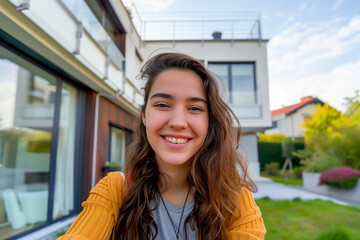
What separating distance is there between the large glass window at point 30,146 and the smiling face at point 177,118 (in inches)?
101

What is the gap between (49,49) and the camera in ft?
9.38

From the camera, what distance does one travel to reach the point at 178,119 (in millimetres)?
1049

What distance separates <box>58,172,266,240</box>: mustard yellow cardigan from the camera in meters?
0.95

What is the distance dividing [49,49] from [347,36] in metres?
9.83

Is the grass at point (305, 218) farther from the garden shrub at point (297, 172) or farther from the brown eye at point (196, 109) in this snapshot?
the garden shrub at point (297, 172)

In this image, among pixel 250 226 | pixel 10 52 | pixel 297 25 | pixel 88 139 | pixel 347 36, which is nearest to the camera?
pixel 250 226

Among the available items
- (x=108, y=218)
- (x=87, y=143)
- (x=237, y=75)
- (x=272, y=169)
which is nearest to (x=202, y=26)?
(x=237, y=75)

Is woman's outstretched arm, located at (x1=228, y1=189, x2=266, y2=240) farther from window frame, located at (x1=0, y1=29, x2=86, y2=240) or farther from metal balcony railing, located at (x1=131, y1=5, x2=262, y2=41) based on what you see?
metal balcony railing, located at (x1=131, y1=5, x2=262, y2=41)

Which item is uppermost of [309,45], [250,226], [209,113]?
[309,45]

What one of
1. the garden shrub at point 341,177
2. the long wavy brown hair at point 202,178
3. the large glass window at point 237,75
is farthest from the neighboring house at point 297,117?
the long wavy brown hair at point 202,178

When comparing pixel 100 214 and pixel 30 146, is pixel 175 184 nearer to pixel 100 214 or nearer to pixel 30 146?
pixel 100 214

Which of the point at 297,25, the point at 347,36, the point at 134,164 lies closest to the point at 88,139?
the point at 134,164

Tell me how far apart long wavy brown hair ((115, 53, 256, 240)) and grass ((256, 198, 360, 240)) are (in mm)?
2261

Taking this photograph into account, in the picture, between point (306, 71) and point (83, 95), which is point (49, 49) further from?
point (306, 71)
